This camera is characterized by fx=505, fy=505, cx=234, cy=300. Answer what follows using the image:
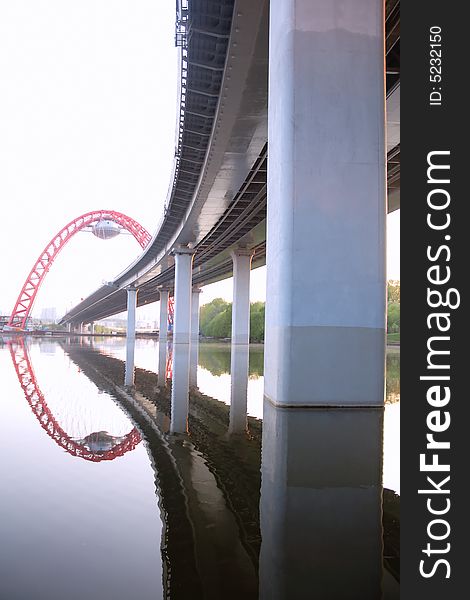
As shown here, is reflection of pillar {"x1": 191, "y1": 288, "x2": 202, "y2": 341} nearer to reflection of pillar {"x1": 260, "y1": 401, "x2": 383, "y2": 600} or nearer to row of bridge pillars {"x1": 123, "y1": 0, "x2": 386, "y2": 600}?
row of bridge pillars {"x1": 123, "y1": 0, "x2": 386, "y2": 600}

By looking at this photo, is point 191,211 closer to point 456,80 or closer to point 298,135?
point 298,135

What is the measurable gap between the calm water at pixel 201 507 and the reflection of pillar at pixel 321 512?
0.01 meters

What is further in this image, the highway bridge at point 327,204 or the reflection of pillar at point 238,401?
the highway bridge at point 327,204

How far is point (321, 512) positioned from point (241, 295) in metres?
41.1

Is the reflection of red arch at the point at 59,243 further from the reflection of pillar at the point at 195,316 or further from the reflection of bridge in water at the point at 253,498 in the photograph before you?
the reflection of bridge in water at the point at 253,498

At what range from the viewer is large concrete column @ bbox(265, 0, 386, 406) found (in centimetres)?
903

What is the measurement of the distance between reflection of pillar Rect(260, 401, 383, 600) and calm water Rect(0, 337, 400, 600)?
12mm

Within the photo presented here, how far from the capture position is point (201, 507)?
4.01m

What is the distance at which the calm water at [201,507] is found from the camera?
278 centimetres

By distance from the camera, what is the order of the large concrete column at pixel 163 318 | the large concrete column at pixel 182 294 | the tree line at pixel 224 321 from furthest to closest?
the tree line at pixel 224 321 → the large concrete column at pixel 163 318 → the large concrete column at pixel 182 294

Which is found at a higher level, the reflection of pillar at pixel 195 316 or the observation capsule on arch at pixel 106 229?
the observation capsule on arch at pixel 106 229

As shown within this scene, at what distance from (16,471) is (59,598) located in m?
3.01

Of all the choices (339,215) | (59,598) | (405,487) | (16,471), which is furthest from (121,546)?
(339,215)

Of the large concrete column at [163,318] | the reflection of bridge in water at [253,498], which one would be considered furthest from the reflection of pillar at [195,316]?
the reflection of bridge in water at [253,498]
